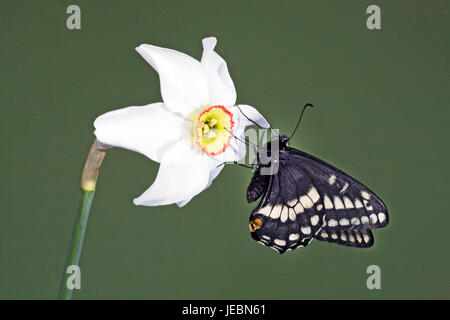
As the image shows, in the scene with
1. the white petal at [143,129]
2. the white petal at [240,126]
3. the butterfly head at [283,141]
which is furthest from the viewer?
the butterfly head at [283,141]

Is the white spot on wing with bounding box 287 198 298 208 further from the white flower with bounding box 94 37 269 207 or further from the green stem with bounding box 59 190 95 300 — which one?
the green stem with bounding box 59 190 95 300

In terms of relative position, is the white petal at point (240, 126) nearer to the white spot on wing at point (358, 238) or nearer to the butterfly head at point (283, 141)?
the butterfly head at point (283, 141)

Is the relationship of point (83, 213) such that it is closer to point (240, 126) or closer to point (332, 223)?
point (240, 126)

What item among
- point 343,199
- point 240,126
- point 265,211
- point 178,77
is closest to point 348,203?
point 343,199

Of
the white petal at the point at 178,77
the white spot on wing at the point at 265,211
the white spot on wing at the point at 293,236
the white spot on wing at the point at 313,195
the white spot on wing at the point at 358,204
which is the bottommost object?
the white spot on wing at the point at 293,236

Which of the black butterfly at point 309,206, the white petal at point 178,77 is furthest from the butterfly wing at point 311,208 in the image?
the white petal at point 178,77

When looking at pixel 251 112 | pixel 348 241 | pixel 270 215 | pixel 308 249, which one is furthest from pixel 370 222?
pixel 308 249
